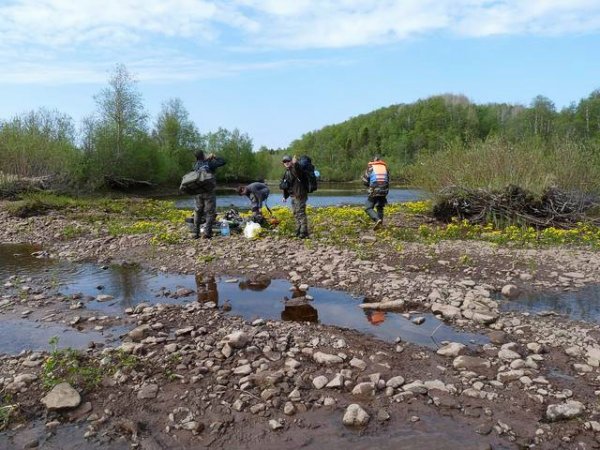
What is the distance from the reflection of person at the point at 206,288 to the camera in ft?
28.3

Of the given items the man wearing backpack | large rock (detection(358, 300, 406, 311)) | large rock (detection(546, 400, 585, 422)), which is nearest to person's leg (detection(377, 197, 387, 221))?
the man wearing backpack

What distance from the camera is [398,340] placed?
21.0ft

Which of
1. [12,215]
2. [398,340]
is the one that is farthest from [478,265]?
[12,215]

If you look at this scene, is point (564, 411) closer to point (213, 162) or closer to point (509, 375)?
point (509, 375)

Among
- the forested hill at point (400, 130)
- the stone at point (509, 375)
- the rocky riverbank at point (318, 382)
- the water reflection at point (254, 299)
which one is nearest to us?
the rocky riverbank at point (318, 382)

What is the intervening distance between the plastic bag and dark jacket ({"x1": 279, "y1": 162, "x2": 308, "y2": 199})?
1415mm

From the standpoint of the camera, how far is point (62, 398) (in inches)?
194

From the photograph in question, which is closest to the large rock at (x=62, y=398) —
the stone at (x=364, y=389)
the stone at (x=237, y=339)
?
the stone at (x=237, y=339)

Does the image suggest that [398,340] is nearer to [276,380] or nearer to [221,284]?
[276,380]

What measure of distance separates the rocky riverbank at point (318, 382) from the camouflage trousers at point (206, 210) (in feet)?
17.3

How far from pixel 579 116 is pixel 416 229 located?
272 feet

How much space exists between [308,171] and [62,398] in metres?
9.18

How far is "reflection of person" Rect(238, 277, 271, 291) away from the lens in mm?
9359

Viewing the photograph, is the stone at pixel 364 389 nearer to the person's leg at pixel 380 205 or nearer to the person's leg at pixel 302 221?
the person's leg at pixel 302 221
